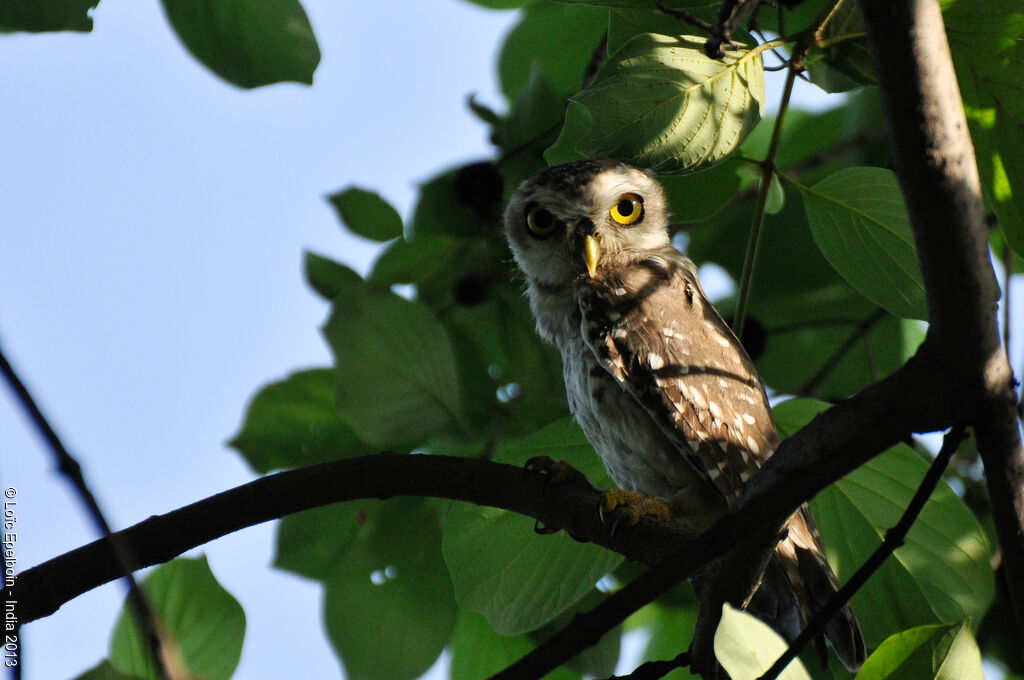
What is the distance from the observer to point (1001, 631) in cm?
258

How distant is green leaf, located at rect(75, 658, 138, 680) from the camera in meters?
1.54

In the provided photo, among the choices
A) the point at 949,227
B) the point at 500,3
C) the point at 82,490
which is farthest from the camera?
the point at 500,3

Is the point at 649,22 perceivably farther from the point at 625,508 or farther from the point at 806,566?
the point at 806,566

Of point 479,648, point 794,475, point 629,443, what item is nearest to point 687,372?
point 629,443

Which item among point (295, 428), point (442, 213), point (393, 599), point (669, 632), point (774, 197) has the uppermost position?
point (774, 197)

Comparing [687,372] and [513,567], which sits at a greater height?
[687,372]

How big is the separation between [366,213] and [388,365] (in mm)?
652

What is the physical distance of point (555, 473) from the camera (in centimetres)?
211

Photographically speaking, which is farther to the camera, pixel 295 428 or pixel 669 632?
pixel 669 632

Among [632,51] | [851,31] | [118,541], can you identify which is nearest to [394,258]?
[632,51]

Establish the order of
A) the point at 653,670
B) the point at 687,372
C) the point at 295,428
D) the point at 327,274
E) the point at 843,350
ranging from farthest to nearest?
the point at 843,350 < the point at 327,274 < the point at 295,428 < the point at 687,372 < the point at 653,670

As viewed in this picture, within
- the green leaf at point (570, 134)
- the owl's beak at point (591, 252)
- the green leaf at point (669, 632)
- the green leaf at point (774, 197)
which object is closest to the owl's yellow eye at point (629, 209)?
the owl's beak at point (591, 252)

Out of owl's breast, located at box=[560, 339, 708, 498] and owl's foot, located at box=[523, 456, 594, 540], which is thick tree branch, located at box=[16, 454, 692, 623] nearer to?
owl's foot, located at box=[523, 456, 594, 540]

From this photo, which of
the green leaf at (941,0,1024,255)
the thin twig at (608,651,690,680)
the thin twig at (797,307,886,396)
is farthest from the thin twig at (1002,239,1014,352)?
the thin twig at (608,651,690,680)
